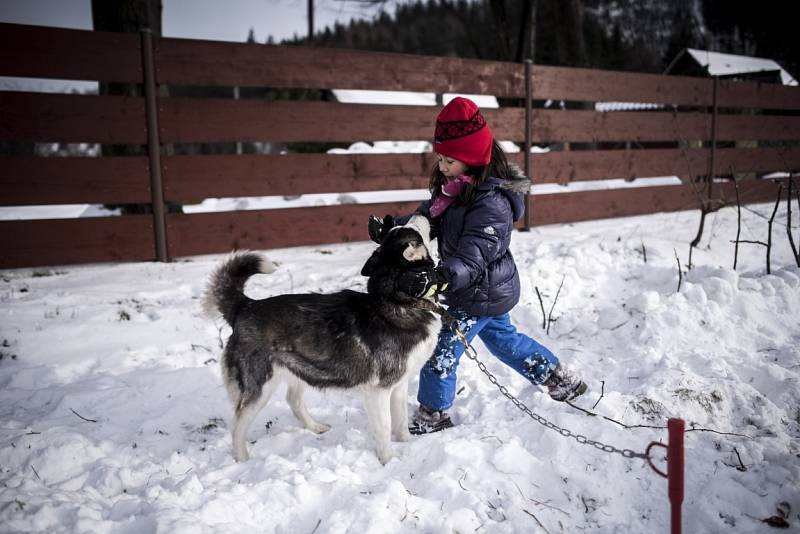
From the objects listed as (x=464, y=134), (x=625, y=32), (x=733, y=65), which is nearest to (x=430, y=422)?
(x=464, y=134)

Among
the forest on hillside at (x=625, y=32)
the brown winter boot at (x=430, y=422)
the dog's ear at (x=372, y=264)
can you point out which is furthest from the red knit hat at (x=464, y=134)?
the forest on hillside at (x=625, y=32)

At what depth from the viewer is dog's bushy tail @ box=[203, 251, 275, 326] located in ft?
9.89


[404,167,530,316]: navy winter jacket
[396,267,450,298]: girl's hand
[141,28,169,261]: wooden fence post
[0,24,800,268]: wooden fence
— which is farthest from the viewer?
[141,28,169,261]: wooden fence post

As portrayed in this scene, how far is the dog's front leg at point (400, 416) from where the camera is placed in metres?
3.17

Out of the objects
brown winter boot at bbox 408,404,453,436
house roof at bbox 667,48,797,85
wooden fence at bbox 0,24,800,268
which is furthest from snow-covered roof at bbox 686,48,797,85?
brown winter boot at bbox 408,404,453,436

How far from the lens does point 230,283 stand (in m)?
3.03

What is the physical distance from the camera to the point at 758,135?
1065 cm

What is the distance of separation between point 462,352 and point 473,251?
66 cm

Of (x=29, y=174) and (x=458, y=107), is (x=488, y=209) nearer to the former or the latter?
(x=458, y=107)

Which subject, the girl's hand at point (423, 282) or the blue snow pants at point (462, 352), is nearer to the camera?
the girl's hand at point (423, 282)

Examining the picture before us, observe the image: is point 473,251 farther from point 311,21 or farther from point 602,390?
point 311,21

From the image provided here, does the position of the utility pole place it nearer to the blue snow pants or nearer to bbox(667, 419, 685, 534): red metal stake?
the blue snow pants

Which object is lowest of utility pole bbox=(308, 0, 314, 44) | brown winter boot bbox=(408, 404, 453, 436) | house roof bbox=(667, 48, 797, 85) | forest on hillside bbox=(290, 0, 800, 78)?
brown winter boot bbox=(408, 404, 453, 436)

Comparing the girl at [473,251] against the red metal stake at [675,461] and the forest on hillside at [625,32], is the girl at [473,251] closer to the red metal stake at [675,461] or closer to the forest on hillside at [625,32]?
the red metal stake at [675,461]
